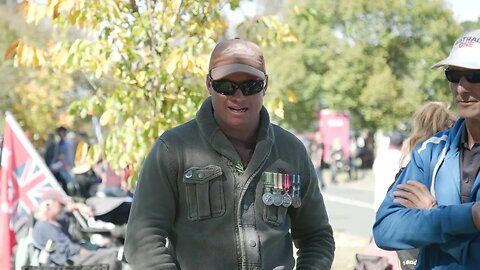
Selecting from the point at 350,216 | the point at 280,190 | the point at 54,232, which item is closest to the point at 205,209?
the point at 280,190

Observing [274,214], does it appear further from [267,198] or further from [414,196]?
[414,196]

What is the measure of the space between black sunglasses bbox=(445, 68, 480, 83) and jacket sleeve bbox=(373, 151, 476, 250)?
0.26 meters

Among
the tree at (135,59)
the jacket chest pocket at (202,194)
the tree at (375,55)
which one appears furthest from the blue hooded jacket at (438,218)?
the tree at (375,55)

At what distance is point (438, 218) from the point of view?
275cm

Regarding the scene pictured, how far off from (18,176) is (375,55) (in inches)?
1572

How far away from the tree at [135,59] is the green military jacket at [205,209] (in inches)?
122

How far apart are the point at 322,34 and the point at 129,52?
42118 mm

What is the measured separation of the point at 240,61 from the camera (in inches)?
123

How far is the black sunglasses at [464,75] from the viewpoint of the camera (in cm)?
284

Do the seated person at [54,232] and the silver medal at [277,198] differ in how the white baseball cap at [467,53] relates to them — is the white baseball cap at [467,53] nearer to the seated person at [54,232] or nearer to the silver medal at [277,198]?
the silver medal at [277,198]

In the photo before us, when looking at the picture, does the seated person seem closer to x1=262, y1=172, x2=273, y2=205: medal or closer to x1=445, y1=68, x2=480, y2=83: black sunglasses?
x1=262, y1=172, x2=273, y2=205: medal

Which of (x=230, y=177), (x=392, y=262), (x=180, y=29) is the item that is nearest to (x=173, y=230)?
(x=230, y=177)

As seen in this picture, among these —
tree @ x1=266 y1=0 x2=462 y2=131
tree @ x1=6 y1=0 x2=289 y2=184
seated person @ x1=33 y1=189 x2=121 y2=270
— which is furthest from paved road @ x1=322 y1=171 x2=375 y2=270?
tree @ x1=266 y1=0 x2=462 y2=131

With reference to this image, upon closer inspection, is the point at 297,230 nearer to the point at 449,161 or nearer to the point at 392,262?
the point at 449,161
